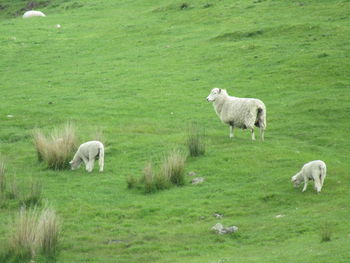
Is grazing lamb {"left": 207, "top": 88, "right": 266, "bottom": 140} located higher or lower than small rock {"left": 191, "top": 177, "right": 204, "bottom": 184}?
higher

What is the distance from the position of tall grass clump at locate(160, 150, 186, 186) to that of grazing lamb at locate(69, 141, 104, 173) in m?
2.20

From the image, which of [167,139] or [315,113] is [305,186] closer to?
[167,139]

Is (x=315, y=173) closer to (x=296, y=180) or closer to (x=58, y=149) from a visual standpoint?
(x=296, y=180)

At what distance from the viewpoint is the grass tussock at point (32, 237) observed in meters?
12.8

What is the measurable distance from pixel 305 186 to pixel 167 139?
6853 mm

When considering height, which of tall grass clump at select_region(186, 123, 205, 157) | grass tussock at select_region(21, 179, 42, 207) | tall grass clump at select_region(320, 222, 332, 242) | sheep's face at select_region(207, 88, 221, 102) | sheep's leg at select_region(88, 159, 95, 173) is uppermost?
sheep's face at select_region(207, 88, 221, 102)

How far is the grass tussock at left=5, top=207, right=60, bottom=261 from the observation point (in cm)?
1284

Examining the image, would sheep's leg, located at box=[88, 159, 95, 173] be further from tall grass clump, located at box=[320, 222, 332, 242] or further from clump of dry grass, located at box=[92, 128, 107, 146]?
tall grass clump, located at box=[320, 222, 332, 242]

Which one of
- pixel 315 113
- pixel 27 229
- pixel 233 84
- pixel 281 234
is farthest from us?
pixel 233 84

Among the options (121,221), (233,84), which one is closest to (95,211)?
(121,221)

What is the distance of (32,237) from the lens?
42.2 ft

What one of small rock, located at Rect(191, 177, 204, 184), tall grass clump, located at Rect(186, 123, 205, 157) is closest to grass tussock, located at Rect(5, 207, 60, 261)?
small rock, located at Rect(191, 177, 204, 184)

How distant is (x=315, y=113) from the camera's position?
2509 cm

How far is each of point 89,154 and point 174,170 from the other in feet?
9.21
